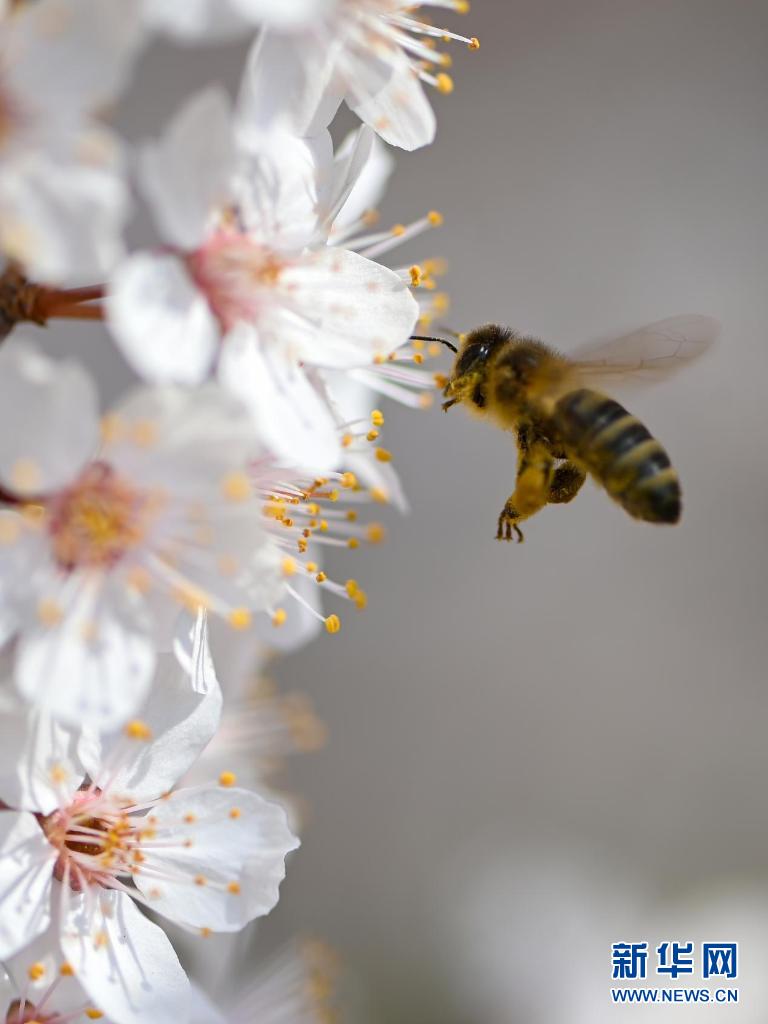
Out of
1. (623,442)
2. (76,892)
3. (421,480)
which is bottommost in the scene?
(76,892)

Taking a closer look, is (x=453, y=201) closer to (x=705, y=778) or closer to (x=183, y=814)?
(x=705, y=778)

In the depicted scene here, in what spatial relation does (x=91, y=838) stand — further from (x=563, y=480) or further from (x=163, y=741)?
(x=563, y=480)

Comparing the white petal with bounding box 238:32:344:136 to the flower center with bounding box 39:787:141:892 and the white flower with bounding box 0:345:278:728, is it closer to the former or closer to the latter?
the white flower with bounding box 0:345:278:728

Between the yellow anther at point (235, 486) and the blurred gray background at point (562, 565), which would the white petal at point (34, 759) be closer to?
the yellow anther at point (235, 486)

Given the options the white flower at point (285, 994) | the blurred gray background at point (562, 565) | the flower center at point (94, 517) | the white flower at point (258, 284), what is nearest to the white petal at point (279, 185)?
the white flower at point (258, 284)

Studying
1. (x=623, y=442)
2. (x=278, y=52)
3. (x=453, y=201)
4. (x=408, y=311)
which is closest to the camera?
(x=278, y=52)

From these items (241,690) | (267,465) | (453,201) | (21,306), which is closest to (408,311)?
(267,465)
